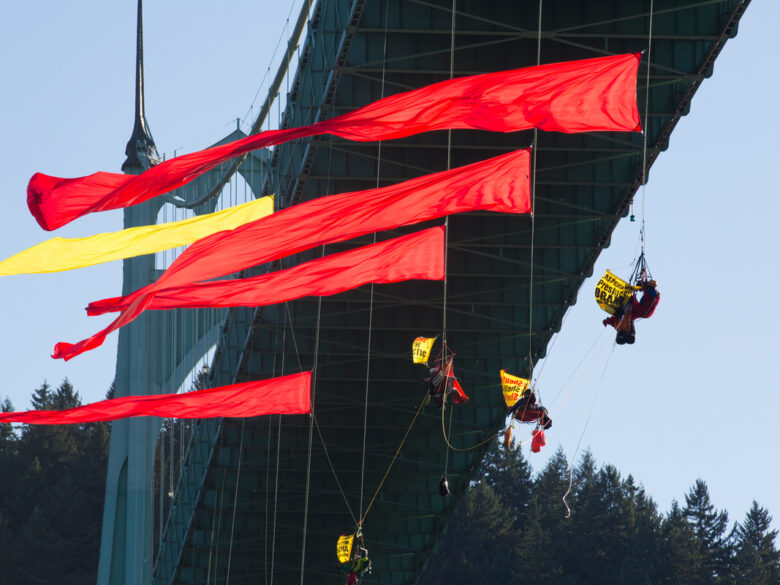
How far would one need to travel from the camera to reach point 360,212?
2017 cm

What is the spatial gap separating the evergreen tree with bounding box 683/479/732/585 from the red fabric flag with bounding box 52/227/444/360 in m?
65.2

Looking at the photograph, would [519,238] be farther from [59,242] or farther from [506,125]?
[506,125]

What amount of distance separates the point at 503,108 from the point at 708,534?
75.4 m

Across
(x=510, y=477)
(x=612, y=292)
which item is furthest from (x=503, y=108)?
(x=510, y=477)

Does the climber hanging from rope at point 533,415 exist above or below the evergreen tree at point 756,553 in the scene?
below

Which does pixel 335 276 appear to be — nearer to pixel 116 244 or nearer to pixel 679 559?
pixel 116 244

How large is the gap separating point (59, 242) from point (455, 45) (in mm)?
7959

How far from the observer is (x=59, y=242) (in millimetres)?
25469

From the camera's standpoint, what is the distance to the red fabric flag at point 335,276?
73.2 feet

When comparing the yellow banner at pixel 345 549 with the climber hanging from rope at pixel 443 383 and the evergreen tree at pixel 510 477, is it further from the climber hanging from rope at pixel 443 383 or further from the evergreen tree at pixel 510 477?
the evergreen tree at pixel 510 477

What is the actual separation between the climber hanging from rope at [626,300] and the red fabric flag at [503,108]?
4.34 metres

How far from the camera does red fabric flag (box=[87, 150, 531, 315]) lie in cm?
1930

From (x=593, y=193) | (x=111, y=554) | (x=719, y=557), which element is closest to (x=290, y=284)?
(x=593, y=193)

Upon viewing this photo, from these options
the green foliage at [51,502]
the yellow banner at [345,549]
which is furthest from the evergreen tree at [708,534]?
the yellow banner at [345,549]
